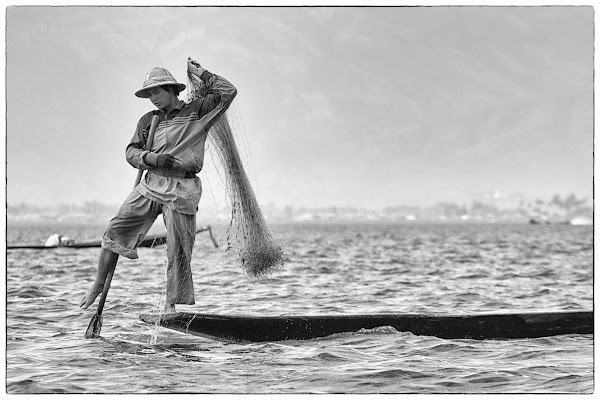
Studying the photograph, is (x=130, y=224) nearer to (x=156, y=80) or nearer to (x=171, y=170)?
(x=171, y=170)

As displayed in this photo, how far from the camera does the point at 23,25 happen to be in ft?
26.4

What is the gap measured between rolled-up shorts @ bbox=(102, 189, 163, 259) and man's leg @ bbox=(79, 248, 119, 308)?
78 mm

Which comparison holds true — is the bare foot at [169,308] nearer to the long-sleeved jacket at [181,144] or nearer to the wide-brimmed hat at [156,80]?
the long-sleeved jacket at [181,144]

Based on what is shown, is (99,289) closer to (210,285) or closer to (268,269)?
(268,269)

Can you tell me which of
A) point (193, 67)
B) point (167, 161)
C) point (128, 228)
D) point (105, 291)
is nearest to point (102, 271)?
point (105, 291)

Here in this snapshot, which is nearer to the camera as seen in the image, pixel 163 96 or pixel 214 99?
pixel 163 96

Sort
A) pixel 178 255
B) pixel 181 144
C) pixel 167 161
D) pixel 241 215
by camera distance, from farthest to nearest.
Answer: pixel 241 215
pixel 178 255
pixel 181 144
pixel 167 161

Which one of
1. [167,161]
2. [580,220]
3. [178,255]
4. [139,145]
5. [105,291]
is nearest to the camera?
[167,161]

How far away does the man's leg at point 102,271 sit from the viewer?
24.0ft

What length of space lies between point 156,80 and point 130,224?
1137 mm

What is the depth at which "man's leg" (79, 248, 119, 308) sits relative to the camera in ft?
24.0

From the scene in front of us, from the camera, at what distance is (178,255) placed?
7320mm

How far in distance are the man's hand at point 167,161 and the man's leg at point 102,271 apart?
881 mm

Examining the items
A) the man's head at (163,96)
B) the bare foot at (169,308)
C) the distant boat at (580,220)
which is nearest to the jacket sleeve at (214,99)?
the man's head at (163,96)
